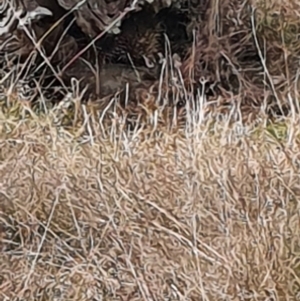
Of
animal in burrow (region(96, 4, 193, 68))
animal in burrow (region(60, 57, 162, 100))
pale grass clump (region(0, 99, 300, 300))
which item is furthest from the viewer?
animal in burrow (region(96, 4, 193, 68))

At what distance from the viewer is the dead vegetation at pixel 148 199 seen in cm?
157

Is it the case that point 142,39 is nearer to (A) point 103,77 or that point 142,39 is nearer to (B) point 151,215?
(A) point 103,77

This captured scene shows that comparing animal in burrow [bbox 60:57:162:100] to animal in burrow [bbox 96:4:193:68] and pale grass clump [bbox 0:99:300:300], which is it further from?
pale grass clump [bbox 0:99:300:300]

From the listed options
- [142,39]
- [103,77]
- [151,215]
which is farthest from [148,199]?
[142,39]

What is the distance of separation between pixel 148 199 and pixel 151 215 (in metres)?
0.04

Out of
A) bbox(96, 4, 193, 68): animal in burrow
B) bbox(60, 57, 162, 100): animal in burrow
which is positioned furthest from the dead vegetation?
bbox(96, 4, 193, 68): animal in burrow

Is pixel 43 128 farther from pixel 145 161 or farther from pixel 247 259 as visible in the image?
pixel 247 259

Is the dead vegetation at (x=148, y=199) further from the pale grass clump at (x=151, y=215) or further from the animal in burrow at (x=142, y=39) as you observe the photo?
the animal in burrow at (x=142, y=39)

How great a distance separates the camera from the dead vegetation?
1573mm

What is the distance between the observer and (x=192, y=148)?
1.92 metres

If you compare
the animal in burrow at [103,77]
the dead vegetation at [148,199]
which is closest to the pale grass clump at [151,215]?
the dead vegetation at [148,199]

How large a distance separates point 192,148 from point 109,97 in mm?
619

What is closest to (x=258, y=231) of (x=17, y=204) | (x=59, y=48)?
(x=17, y=204)

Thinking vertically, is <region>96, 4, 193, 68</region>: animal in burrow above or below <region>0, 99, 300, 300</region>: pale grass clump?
below
